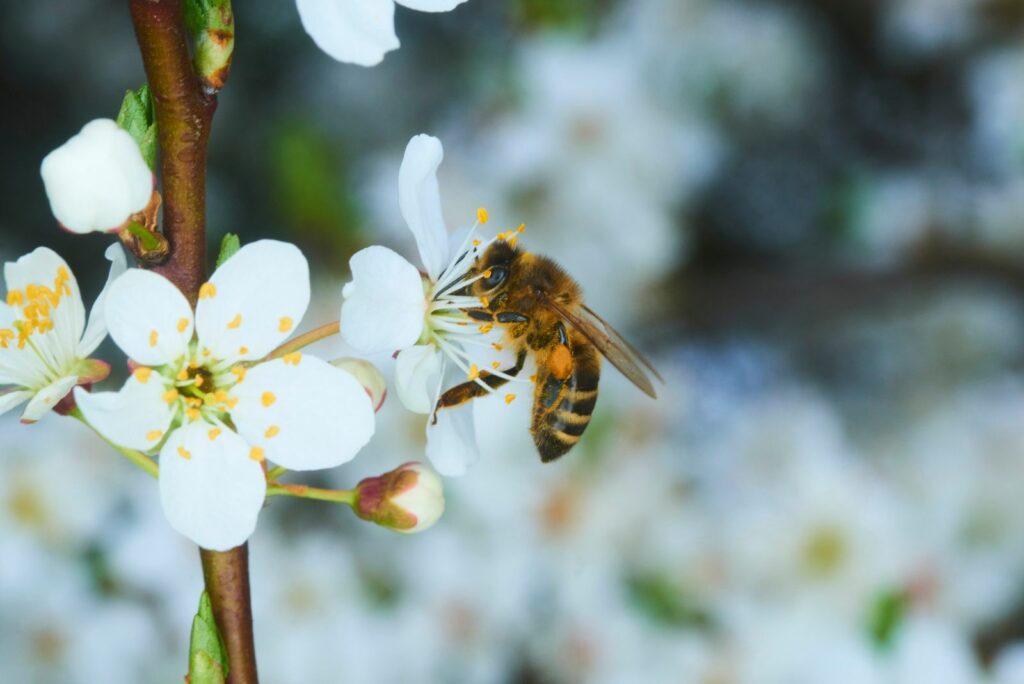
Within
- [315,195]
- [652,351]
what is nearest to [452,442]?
[315,195]

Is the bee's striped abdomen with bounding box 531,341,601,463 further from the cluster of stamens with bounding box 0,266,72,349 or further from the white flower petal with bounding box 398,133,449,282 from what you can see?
the cluster of stamens with bounding box 0,266,72,349

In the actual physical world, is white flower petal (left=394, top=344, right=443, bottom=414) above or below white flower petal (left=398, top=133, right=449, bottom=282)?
below

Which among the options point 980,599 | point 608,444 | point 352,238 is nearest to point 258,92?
point 352,238

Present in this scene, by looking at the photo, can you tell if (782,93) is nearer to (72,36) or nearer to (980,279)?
(980,279)

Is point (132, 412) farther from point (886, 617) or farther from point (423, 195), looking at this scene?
point (886, 617)

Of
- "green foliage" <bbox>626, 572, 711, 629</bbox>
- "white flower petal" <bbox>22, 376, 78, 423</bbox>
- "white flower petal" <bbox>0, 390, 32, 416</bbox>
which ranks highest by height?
"white flower petal" <bbox>22, 376, 78, 423</bbox>

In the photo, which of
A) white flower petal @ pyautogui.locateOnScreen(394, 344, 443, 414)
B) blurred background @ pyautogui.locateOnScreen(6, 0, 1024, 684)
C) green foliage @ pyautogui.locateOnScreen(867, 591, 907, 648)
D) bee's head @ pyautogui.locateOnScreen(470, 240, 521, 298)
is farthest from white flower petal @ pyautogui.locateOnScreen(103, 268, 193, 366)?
green foliage @ pyautogui.locateOnScreen(867, 591, 907, 648)

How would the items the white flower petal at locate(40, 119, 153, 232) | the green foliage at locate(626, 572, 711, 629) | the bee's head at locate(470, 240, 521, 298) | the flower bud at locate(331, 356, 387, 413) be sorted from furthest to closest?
1. the green foliage at locate(626, 572, 711, 629)
2. the bee's head at locate(470, 240, 521, 298)
3. the flower bud at locate(331, 356, 387, 413)
4. the white flower petal at locate(40, 119, 153, 232)
